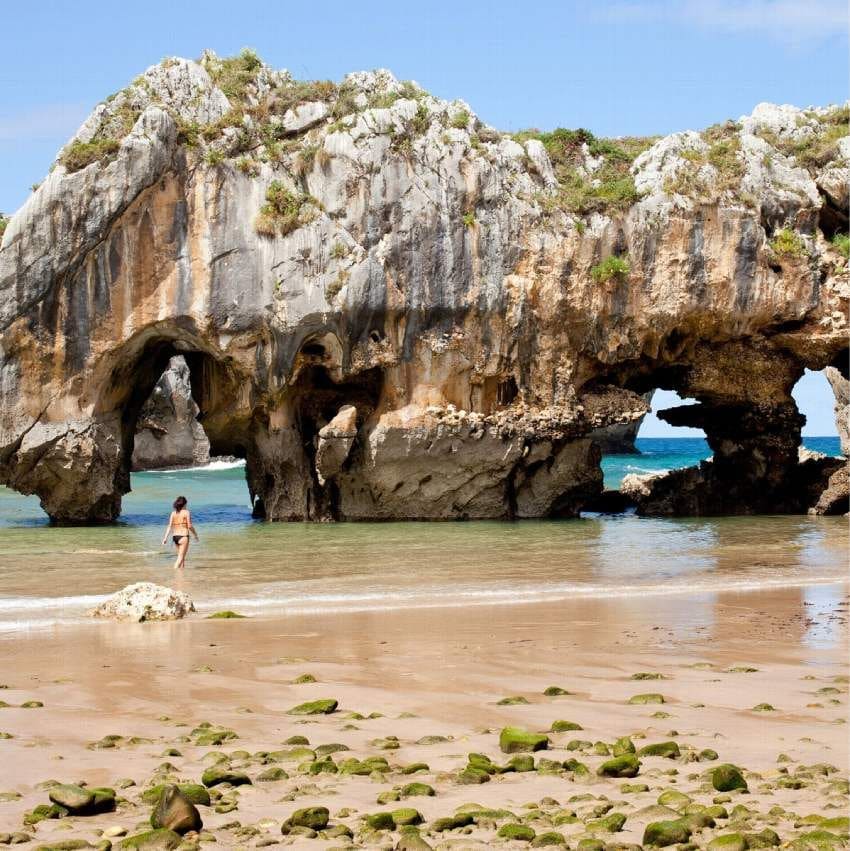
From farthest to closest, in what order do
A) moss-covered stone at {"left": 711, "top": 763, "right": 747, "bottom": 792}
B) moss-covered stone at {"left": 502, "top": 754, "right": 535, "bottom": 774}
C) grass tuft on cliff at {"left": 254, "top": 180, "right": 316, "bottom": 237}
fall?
grass tuft on cliff at {"left": 254, "top": 180, "right": 316, "bottom": 237}, moss-covered stone at {"left": 502, "top": 754, "right": 535, "bottom": 774}, moss-covered stone at {"left": 711, "top": 763, "right": 747, "bottom": 792}

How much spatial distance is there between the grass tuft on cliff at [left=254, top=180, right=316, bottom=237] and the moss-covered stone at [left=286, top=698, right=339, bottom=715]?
1727cm

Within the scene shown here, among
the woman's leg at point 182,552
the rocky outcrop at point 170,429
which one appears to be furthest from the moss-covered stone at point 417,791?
the rocky outcrop at point 170,429

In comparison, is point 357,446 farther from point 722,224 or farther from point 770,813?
point 770,813

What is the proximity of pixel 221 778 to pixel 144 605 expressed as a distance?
5567mm

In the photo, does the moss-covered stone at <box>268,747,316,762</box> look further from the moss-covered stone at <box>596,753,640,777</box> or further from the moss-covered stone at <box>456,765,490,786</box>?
the moss-covered stone at <box>596,753,640,777</box>

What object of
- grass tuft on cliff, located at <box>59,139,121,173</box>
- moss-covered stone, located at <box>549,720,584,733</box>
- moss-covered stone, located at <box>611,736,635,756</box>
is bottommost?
moss-covered stone, located at <box>549,720,584,733</box>

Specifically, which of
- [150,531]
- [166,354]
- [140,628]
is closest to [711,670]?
[140,628]

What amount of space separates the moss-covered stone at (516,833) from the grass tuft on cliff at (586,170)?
67.4 feet

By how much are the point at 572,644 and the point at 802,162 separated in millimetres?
19164

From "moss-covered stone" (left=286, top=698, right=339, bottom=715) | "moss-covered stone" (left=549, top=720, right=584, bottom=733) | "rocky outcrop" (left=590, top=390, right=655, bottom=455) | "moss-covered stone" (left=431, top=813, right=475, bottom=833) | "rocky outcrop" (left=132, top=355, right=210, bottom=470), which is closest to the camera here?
"moss-covered stone" (left=431, top=813, right=475, bottom=833)

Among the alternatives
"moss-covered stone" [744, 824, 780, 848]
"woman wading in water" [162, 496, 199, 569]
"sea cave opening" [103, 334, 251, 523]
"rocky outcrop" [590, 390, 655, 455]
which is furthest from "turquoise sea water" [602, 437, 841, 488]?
"moss-covered stone" [744, 824, 780, 848]

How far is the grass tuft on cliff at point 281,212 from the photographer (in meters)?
22.2

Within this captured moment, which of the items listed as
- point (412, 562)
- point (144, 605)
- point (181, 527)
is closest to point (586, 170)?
point (412, 562)

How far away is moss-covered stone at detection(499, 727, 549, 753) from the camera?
498 centimetres
